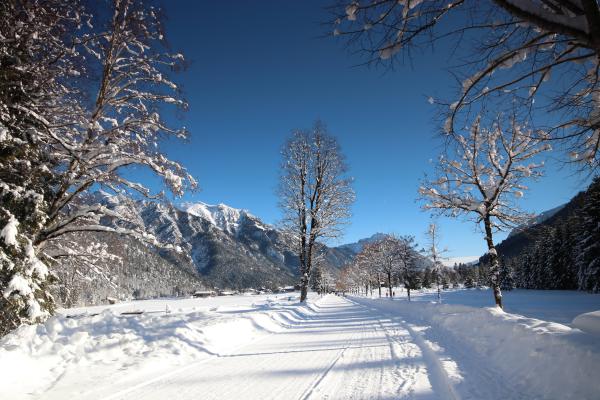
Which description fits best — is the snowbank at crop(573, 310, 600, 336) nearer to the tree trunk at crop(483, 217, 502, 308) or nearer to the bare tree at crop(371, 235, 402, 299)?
the tree trunk at crop(483, 217, 502, 308)

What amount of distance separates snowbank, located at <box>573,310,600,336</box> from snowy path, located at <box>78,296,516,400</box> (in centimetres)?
159

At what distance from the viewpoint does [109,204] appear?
8.31m

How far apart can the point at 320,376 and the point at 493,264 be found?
10.9 metres

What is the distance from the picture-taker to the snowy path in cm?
457

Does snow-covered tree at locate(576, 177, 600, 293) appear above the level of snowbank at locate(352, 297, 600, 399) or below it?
above

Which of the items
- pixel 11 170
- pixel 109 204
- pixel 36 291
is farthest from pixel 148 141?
pixel 36 291

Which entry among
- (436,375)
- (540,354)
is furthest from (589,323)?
(436,375)

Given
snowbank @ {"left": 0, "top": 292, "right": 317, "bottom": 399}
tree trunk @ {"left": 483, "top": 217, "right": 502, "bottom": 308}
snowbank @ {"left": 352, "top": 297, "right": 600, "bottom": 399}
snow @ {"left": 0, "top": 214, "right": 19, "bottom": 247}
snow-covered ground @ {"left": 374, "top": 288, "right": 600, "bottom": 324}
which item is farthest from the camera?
snow-covered ground @ {"left": 374, "top": 288, "right": 600, "bottom": 324}

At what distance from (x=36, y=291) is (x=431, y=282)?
12905 centimetres

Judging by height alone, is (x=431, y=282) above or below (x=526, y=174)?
below

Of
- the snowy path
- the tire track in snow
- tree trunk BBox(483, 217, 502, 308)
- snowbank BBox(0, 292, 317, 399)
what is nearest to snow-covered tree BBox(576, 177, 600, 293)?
tree trunk BBox(483, 217, 502, 308)

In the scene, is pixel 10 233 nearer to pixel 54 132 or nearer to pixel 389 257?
pixel 54 132

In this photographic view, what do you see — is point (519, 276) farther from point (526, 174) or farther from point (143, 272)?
point (143, 272)

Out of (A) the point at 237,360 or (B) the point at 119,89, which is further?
(B) the point at 119,89
